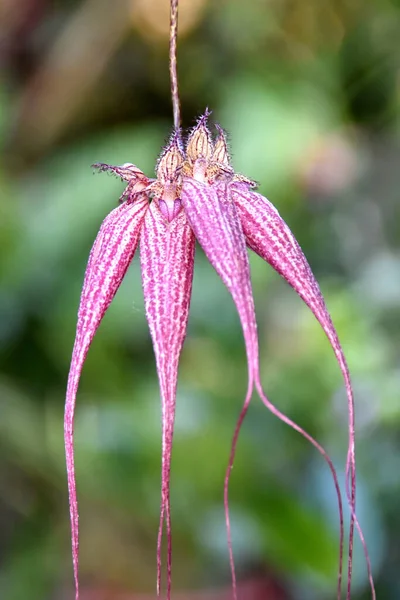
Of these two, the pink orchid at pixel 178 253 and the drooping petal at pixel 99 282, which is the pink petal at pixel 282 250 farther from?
the drooping petal at pixel 99 282

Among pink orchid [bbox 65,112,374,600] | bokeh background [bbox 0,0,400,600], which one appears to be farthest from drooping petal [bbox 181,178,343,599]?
bokeh background [bbox 0,0,400,600]

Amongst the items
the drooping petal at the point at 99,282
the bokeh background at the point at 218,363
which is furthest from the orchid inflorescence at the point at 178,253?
the bokeh background at the point at 218,363

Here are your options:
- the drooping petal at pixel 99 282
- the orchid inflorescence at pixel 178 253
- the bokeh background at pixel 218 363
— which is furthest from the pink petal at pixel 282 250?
the bokeh background at pixel 218 363

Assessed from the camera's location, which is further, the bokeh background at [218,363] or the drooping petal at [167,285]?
the bokeh background at [218,363]

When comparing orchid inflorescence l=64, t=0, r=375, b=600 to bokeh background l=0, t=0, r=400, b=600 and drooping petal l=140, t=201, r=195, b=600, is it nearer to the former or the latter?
drooping petal l=140, t=201, r=195, b=600

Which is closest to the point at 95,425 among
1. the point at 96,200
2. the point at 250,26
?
the point at 96,200

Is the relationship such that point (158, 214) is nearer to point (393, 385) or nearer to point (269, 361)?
point (393, 385)
